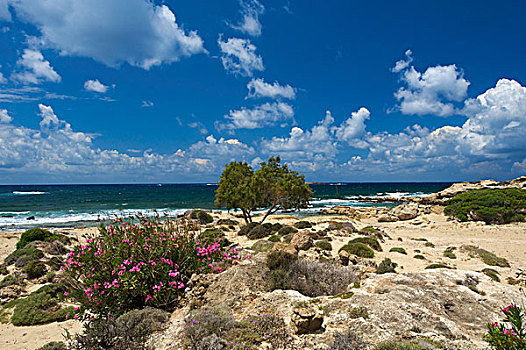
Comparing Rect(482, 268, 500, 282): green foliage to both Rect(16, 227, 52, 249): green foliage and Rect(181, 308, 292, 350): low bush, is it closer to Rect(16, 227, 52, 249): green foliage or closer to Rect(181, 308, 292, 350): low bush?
Rect(181, 308, 292, 350): low bush

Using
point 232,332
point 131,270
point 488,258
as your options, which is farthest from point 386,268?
point 131,270

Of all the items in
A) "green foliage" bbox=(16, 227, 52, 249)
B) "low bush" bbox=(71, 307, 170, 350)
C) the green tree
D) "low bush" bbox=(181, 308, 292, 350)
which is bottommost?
"green foliage" bbox=(16, 227, 52, 249)

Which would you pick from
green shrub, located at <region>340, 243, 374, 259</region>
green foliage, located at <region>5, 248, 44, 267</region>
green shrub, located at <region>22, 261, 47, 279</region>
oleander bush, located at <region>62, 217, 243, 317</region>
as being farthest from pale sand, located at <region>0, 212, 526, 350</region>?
green shrub, located at <region>22, 261, 47, 279</region>

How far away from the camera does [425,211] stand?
40.9 m

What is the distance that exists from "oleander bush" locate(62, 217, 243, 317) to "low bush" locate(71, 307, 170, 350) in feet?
2.21

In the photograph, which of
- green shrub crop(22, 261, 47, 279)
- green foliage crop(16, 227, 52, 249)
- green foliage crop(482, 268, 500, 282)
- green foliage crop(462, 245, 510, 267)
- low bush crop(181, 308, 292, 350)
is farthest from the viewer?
green foliage crop(16, 227, 52, 249)

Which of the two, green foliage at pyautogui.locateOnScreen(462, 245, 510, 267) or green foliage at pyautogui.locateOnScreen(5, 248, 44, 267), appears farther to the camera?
green foliage at pyautogui.locateOnScreen(5, 248, 44, 267)

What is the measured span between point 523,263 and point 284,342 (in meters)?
17.5

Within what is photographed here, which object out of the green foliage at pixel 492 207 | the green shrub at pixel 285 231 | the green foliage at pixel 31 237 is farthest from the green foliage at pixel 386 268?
the green foliage at pixel 492 207

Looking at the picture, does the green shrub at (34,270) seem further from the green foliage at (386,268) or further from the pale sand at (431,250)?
the green foliage at (386,268)

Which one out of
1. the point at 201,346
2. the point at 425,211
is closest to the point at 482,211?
the point at 425,211

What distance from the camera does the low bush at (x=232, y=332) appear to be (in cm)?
442

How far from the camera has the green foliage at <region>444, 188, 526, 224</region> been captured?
29.5 meters

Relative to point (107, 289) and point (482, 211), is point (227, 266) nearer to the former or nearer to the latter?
point (107, 289)
